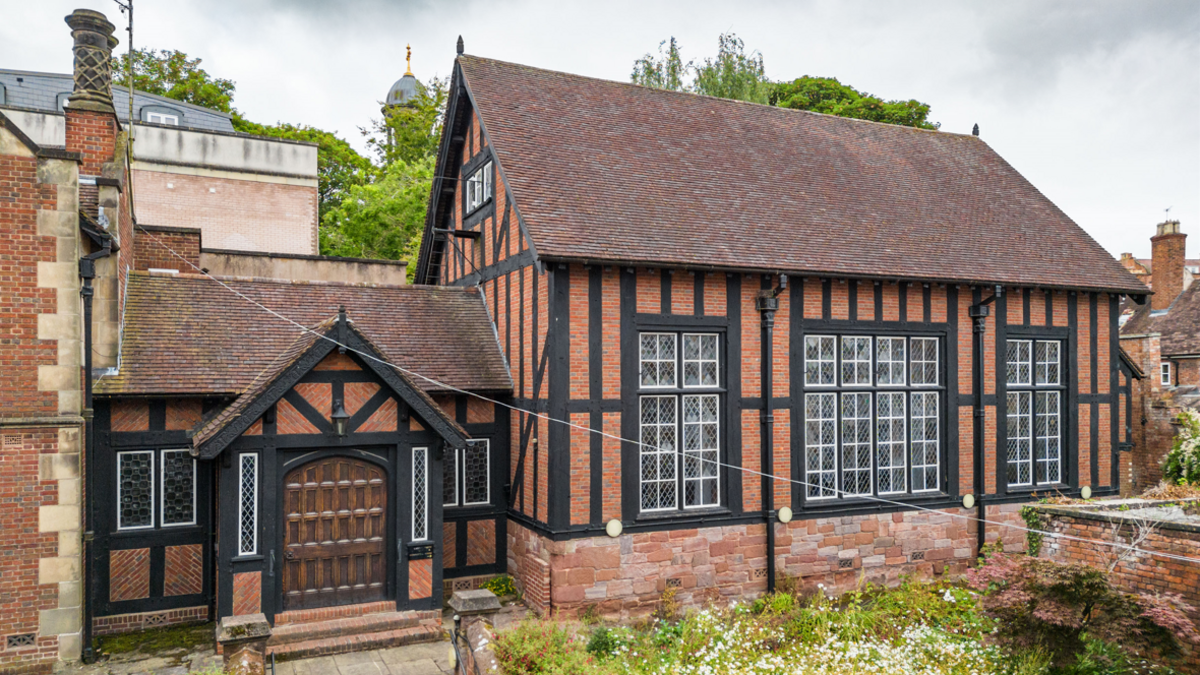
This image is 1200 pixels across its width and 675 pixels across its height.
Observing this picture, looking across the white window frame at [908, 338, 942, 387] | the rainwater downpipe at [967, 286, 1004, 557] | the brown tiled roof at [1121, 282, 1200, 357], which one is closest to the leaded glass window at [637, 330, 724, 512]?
the white window frame at [908, 338, 942, 387]

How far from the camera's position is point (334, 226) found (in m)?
30.8

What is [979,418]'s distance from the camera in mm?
14039

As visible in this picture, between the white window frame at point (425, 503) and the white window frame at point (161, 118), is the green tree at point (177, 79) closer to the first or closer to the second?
the white window frame at point (161, 118)

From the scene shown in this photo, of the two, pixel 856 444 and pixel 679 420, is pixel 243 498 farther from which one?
pixel 856 444

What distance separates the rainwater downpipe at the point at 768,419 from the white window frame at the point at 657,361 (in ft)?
4.61

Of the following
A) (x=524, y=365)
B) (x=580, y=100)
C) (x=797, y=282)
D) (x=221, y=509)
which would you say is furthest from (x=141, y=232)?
(x=797, y=282)

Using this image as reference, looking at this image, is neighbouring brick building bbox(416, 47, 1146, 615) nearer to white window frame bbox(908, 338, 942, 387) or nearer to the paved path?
white window frame bbox(908, 338, 942, 387)

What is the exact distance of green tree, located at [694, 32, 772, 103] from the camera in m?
26.7

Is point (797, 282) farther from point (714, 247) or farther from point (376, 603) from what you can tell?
point (376, 603)

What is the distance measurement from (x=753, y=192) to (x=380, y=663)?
9.25m

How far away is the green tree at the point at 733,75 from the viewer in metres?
26.7

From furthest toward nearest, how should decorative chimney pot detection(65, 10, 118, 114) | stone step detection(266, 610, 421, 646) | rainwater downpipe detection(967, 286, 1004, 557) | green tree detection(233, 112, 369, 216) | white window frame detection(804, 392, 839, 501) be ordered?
green tree detection(233, 112, 369, 216), rainwater downpipe detection(967, 286, 1004, 557), white window frame detection(804, 392, 839, 501), decorative chimney pot detection(65, 10, 118, 114), stone step detection(266, 610, 421, 646)

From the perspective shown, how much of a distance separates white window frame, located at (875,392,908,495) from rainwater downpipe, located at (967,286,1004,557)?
136cm

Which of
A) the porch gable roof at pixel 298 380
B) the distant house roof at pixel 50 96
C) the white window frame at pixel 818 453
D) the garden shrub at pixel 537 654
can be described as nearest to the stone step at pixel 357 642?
the garden shrub at pixel 537 654
